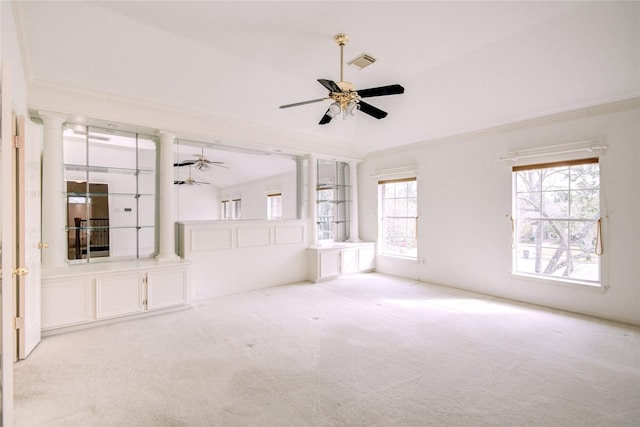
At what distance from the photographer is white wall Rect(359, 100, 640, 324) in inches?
137

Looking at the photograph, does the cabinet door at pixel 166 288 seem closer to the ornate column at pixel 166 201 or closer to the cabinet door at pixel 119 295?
the cabinet door at pixel 119 295

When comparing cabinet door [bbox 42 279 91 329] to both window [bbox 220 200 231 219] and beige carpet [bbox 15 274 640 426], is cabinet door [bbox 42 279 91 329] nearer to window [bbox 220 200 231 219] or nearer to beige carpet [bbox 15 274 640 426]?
beige carpet [bbox 15 274 640 426]

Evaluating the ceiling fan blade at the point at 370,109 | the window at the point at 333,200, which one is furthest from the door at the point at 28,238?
the window at the point at 333,200

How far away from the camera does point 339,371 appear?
249 centimetres

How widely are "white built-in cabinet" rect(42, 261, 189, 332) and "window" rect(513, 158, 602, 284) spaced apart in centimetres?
483

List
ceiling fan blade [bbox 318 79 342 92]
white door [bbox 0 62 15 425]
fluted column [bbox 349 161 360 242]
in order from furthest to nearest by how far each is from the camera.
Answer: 1. fluted column [bbox 349 161 360 242]
2. ceiling fan blade [bbox 318 79 342 92]
3. white door [bbox 0 62 15 425]

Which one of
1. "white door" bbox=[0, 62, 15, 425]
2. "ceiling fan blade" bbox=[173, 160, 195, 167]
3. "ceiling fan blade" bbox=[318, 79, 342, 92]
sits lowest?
"white door" bbox=[0, 62, 15, 425]

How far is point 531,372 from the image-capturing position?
2.46 m

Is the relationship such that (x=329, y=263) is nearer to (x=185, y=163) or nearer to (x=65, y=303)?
(x=185, y=163)

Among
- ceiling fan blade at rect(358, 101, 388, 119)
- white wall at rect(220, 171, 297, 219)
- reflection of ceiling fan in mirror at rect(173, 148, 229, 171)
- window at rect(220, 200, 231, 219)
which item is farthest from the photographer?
white wall at rect(220, 171, 297, 219)

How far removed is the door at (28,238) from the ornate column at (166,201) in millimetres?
1317

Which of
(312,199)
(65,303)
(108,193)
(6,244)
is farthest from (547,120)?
(65,303)

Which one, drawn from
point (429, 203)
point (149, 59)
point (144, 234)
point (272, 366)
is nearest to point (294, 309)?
point (272, 366)

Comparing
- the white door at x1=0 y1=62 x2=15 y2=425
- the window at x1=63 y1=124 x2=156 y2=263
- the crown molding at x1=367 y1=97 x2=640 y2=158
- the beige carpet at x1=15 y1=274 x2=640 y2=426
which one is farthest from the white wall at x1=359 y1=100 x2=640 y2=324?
the white door at x1=0 y1=62 x2=15 y2=425
